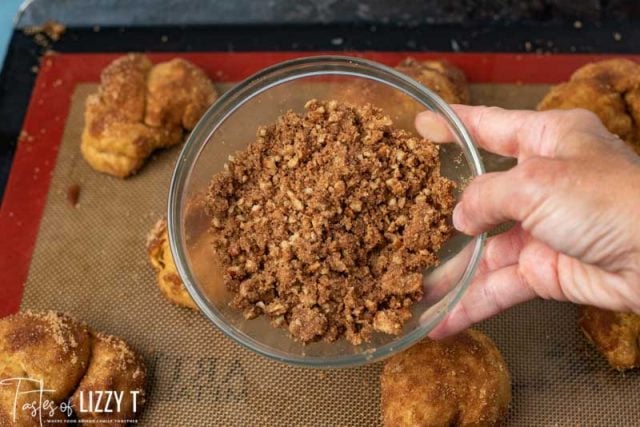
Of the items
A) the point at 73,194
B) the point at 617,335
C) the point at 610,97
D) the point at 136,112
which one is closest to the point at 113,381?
the point at 73,194

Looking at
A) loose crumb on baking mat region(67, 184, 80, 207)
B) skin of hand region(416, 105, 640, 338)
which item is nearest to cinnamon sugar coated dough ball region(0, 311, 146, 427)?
loose crumb on baking mat region(67, 184, 80, 207)

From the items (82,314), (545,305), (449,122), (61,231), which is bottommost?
(545,305)

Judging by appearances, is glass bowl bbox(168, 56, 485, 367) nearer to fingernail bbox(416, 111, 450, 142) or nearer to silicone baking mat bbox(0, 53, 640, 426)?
fingernail bbox(416, 111, 450, 142)

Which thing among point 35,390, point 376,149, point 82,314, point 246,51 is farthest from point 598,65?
point 35,390

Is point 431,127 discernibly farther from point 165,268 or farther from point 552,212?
point 165,268

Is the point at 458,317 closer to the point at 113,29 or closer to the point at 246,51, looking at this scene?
the point at 246,51

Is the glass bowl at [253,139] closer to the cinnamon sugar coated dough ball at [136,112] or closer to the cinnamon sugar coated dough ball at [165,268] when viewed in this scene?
the cinnamon sugar coated dough ball at [165,268]
